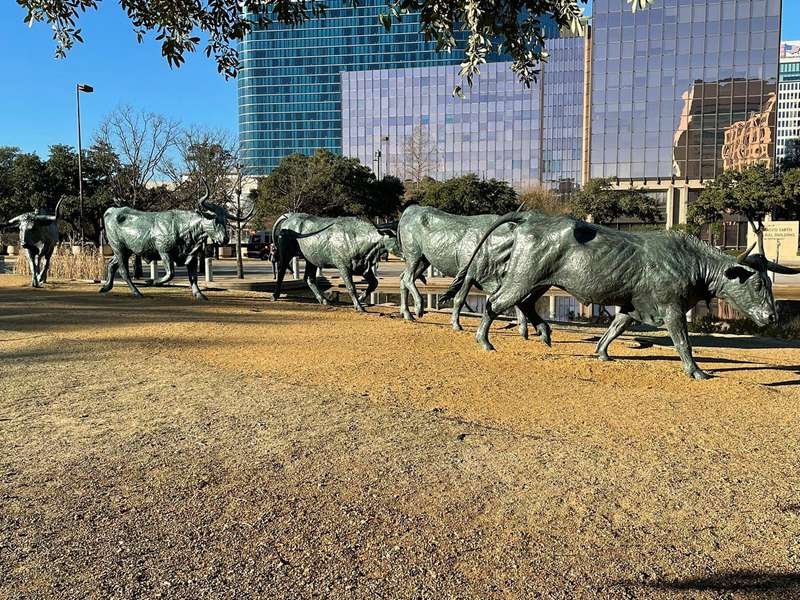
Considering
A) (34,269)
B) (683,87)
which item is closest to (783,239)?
(683,87)

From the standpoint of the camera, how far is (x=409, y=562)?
8.98 feet

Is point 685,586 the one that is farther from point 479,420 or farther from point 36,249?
point 36,249

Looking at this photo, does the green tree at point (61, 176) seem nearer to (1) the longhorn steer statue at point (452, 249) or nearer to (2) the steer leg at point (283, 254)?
(2) the steer leg at point (283, 254)

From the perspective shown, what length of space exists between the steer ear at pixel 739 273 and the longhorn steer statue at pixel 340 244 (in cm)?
615

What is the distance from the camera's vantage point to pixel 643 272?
6.47m

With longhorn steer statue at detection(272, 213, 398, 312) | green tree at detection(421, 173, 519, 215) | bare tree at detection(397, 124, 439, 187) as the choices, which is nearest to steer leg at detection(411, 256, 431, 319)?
longhorn steer statue at detection(272, 213, 398, 312)

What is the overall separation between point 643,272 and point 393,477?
3973mm

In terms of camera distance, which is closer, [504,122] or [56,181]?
[56,181]

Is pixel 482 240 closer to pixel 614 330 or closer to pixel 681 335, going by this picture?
pixel 614 330

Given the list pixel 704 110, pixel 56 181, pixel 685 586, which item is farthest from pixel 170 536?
pixel 704 110

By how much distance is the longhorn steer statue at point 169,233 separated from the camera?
1255 cm

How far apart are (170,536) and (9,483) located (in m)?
1.22

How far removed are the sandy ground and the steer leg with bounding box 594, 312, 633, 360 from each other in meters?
0.35

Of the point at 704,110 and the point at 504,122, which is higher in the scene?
the point at 504,122
